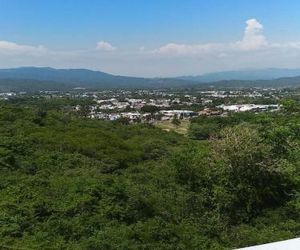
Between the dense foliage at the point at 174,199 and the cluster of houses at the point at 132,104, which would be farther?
the cluster of houses at the point at 132,104

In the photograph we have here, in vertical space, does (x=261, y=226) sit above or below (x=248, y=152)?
below

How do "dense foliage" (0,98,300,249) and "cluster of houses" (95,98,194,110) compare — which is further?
"cluster of houses" (95,98,194,110)

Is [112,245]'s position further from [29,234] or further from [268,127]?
[268,127]

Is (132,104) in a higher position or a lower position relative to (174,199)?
lower

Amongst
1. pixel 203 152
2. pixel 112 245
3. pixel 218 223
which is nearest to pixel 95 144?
pixel 203 152

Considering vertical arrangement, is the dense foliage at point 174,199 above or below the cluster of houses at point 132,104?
above

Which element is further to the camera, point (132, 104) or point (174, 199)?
point (132, 104)

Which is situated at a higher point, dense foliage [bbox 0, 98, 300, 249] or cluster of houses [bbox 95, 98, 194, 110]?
dense foliage [bbox 0, 98, 300, 249]

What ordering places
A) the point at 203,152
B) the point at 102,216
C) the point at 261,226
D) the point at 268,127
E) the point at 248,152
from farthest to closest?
1. the point at 203,152
2. the point at 268,127
3. the point at 248,152
4. the point at 261,226
5. the point at 102,216
